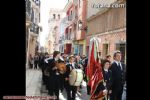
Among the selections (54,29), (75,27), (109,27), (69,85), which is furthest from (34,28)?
(109,27)

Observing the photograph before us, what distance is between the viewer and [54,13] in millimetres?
3803

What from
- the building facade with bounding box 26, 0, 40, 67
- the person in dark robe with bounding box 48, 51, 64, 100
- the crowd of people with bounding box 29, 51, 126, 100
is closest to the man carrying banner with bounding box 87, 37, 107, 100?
the crowd of people with bounding box 29, 51, 126, 100

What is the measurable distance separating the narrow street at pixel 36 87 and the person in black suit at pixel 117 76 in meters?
0.26

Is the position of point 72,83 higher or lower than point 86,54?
lower

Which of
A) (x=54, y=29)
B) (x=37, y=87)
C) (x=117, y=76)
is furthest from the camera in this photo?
(x=54, y=29)

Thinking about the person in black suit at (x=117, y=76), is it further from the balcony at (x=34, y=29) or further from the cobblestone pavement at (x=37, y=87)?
the balcony at (x=34, y=29)

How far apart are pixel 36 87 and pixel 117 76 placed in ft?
2.48

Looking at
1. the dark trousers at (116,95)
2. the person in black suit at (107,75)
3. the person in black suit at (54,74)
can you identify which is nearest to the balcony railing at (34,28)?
the person in black suit at (54,74)

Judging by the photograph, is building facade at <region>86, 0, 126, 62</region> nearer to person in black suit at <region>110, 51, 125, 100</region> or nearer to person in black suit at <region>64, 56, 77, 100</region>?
person in black suit at <region>110, 51, 125, 100</region>

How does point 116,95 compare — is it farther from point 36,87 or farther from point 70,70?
point 36,87

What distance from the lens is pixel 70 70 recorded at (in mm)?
3699
